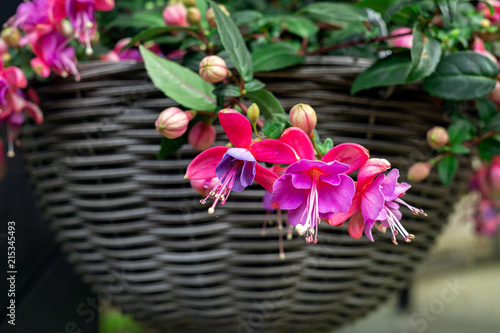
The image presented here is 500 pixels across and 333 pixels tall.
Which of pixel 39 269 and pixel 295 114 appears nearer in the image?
pixel 295 114

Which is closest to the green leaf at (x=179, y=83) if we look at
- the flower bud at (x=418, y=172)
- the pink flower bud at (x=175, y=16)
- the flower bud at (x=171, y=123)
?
the flower bud at (x=171, y=123)

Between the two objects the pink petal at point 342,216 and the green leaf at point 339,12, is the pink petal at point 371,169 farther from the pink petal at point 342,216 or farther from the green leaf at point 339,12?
the green leaf at point 339,12

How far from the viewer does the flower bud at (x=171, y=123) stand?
389mm

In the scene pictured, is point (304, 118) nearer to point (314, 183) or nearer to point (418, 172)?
point (314, 183)

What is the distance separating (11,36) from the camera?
52 cm

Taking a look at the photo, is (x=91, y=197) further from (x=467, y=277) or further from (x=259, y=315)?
(x=467, y=277)

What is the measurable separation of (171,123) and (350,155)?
0.16 m

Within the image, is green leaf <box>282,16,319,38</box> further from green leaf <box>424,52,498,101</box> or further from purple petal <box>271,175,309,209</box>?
purple petal <box>271,175,309,209</box>

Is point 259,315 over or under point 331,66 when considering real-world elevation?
under

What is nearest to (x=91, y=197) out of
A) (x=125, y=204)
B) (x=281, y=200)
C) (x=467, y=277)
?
(x=125, y=204)

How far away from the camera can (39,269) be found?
0.71m

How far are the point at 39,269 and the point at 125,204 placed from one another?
29 centimetres

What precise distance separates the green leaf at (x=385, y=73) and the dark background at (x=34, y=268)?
1.54 ft

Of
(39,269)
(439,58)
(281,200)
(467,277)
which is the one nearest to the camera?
(281,200)
